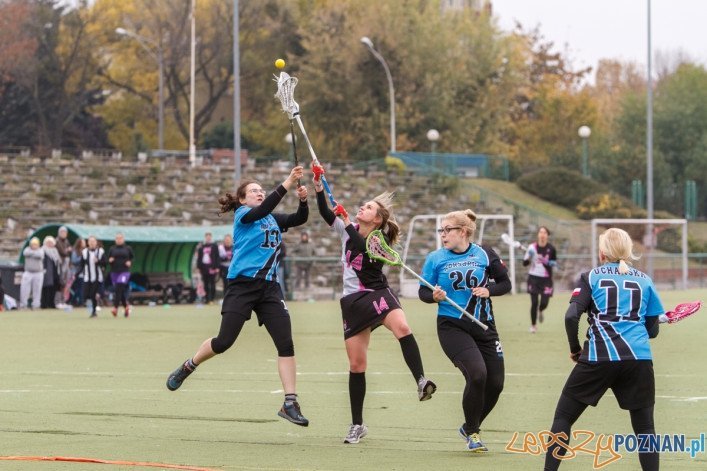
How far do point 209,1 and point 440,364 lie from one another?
59395 millimetres

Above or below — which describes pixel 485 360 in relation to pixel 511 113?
below

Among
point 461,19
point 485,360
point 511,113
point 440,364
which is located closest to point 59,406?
point 485,360

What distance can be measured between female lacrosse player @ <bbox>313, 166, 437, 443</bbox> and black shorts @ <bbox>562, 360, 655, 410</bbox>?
7.95 ft

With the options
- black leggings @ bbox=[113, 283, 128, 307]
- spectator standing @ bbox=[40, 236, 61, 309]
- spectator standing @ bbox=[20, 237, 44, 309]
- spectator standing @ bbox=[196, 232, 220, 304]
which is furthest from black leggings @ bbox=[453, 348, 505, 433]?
spectator standing @ bbox=[196, 232, 220, 304]

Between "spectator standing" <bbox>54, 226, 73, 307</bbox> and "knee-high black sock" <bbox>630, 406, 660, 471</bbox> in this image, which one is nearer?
"knee-high black sock" <bbox>630, 406, 660, 471</bbox>

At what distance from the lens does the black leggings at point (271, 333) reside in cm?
1123

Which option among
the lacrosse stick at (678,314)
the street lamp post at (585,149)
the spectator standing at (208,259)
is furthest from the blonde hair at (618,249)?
the street lamp post at (585,149)

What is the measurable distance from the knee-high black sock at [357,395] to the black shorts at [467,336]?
2.55 ft

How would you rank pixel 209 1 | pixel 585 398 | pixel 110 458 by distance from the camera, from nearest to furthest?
pixel 585 398, pixel 110 458, pixel 209 1

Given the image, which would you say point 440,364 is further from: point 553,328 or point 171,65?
point 171,65

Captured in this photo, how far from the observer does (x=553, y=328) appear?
85.1 ft

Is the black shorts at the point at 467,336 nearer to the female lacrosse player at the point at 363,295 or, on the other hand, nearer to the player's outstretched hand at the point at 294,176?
the female lacrosse player at the point at 363,295

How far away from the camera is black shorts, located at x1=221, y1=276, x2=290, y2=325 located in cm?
1128

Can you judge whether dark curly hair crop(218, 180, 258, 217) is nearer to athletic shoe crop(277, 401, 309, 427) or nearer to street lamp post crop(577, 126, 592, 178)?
athletic shoe crop(277, 401, 309, 427)
